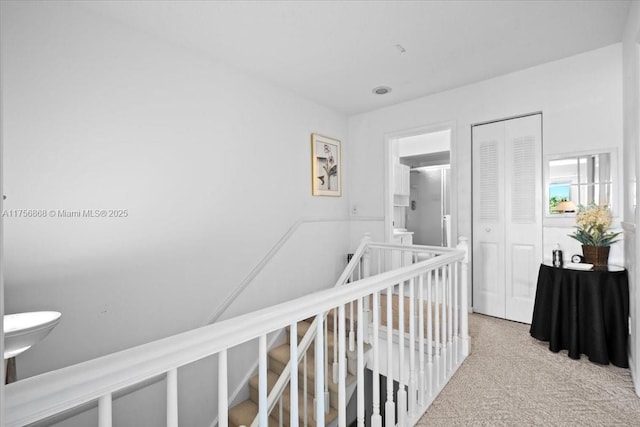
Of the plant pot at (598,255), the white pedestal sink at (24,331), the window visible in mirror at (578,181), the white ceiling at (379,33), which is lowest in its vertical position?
the white pedestal sink at (24,331)

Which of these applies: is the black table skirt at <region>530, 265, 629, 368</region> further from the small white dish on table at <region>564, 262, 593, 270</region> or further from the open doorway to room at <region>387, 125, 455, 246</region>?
the open doorway to room at <region>387, 125, 455, 246</region>

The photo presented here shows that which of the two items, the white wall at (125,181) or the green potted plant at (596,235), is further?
the green potted plant at (596,235)

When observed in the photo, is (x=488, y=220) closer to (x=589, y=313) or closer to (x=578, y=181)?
(x=578, y=181)

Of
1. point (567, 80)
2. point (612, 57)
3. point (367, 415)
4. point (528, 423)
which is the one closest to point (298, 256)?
point (367, 415)

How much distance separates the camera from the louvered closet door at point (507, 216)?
117 inches

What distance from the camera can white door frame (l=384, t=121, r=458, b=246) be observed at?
3.45 m

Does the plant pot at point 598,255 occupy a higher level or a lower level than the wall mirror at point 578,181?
lower

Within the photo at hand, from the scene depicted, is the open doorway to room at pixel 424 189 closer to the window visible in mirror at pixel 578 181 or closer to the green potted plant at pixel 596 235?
the window visible in mirror at pixel 578 181

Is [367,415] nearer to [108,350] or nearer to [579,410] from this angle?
[579,410]

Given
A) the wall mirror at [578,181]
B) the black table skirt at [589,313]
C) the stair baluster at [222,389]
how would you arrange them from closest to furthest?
the stair baluster at [222,389]
the black table skirt at [589,313]
the wall mirror at [578,181]

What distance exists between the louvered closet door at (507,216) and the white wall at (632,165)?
2.29 feet

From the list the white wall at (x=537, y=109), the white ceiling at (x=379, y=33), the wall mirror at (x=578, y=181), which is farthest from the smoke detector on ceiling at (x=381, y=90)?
the wall mirror at (x=578, y=181)

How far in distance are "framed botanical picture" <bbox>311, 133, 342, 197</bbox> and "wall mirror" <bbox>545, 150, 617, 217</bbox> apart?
7.48ft

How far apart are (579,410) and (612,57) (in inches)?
106
